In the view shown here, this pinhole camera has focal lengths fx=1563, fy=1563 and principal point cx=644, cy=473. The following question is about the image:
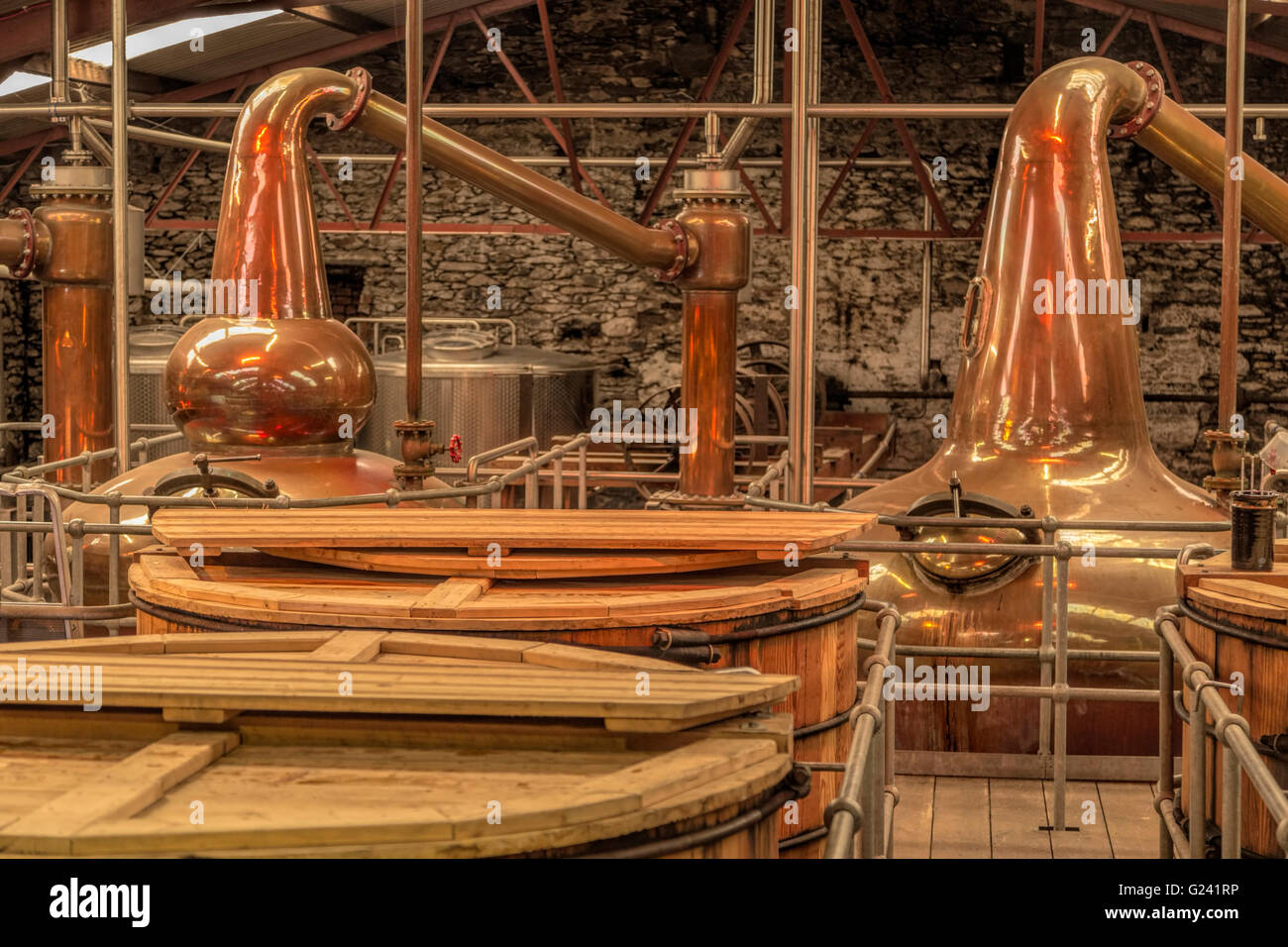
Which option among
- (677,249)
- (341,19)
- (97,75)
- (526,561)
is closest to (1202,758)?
(526,561)

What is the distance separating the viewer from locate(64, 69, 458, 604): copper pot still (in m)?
5.65

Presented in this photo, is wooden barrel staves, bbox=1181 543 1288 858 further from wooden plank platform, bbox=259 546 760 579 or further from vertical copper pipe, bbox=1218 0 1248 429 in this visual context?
vertical copper pipe, bbox=1218 0 1248 429

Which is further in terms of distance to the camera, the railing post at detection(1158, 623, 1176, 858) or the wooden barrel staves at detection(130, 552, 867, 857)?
the railing post at detection(1158, 623, 1176, 858)

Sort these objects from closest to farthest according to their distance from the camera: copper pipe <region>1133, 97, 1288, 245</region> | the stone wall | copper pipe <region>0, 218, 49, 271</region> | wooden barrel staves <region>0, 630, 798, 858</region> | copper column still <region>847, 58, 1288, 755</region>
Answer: wooden barrel staves <region>0, 630, 798, 858</region>
copper column still <region>847, 58, 1288, 755</region>
copper pipe <region>1133, 97, 1288, 245</region>
copper pipe <region>0, 218, 49, 271</region>
the stone wall

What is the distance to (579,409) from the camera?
14.2 m

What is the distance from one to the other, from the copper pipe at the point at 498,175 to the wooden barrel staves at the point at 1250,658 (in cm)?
362

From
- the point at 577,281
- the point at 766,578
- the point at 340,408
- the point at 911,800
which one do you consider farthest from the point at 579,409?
the point at 766,578

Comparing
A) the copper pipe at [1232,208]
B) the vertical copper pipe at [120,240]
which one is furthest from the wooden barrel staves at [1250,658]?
the vertical copper pipe at [120,240]

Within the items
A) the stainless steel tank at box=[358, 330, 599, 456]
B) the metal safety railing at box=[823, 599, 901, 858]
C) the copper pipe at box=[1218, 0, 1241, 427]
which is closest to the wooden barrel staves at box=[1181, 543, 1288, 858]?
the metal safety railing at box=[823, 599, 901, 858]

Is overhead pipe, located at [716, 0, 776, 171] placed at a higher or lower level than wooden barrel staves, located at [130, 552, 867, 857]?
higher

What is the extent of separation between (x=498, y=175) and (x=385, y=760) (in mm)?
4420

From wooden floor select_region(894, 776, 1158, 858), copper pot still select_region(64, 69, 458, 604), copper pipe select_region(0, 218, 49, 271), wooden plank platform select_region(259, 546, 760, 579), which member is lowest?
wooden floor select_region(894, 776, 1158, 858)

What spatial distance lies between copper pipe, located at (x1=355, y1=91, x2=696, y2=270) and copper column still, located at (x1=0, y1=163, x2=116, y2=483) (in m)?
2.24
